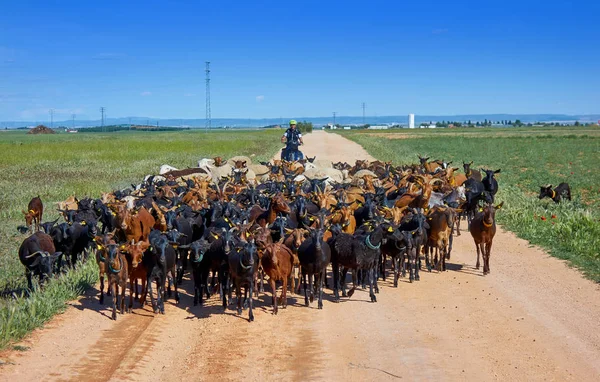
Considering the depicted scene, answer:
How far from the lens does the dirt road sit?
352 inches

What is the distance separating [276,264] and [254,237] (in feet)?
2.36

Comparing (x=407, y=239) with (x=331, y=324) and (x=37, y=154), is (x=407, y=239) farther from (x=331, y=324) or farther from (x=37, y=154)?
(x=37, y=154)

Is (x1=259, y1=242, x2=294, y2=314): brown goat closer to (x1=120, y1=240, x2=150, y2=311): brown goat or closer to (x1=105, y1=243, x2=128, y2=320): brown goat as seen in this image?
(x1=120, y1=240, x2=150, y2=311): brown goat

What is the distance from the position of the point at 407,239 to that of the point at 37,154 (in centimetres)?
4950

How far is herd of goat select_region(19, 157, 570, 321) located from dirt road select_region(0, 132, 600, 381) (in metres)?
0.53

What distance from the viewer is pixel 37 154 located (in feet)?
186

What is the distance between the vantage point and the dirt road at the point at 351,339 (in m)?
8.95

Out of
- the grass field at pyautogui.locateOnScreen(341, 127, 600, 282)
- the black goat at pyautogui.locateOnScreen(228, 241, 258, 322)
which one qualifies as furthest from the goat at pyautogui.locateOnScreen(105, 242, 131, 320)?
the grass field at pyautogui.locateOnScreen(341, 127, 600, 282)

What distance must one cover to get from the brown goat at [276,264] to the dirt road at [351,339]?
0.37 meters

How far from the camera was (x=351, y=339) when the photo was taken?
10.2 metres

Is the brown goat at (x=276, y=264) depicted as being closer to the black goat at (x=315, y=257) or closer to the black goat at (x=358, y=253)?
the black goat at (x=315, y=257)

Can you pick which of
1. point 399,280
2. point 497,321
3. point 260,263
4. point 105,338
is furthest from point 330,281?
point 105,338

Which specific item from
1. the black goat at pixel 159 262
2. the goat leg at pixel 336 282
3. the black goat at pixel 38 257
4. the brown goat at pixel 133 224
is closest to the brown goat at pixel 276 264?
the goat leg at pixel 336 282

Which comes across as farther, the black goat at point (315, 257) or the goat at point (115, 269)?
the black goat at point (315, 257)
